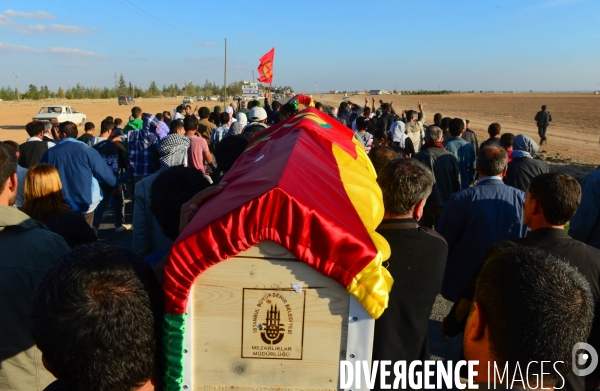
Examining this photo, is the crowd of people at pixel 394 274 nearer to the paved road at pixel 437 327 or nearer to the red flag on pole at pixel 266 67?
the paved road at pixel 437 327

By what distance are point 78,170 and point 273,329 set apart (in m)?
4.74

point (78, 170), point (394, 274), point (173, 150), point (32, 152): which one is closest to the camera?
point (394, 274)

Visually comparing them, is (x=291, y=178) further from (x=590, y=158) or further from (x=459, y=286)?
(x=590, y=158)

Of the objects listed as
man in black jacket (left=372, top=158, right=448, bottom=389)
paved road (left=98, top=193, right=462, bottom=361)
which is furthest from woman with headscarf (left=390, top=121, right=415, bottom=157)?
man in black jacket (left=372, top=158, right=448, bottom=389)

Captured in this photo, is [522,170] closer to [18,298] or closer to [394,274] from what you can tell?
[394,274]

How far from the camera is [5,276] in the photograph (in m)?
2.05

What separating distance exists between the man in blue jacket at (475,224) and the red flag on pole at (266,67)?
1564 centimetres

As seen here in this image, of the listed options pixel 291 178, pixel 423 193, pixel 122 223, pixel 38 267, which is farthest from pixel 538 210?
pixel 122 223

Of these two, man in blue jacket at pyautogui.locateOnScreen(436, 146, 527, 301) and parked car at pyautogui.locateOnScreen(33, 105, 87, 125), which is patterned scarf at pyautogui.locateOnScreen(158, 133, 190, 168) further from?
parked car at pyautogui.locateOnScreen(33, 105, 87, 125)

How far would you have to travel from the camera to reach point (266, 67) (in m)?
18.9

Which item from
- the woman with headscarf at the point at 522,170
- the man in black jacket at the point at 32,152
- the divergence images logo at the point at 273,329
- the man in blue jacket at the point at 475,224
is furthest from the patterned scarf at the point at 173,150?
the divergence images logo at the point at 273,329

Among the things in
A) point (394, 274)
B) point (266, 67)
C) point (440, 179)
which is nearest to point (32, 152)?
point (440, 179)

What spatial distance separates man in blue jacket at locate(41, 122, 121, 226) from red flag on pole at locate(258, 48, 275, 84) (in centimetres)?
1369

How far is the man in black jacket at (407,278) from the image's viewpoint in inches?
90.7
